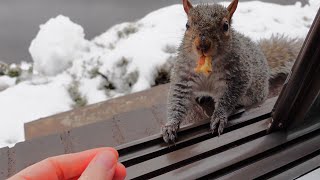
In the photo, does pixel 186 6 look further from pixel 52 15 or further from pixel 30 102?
pixel 52 15

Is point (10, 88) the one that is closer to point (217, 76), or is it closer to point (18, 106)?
point (18, 106)

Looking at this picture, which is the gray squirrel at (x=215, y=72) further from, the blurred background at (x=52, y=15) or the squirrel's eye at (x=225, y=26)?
the blurred background at (x=52, y=15)

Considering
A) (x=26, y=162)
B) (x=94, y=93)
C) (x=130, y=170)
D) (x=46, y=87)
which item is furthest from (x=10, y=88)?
(x=130, y=170)

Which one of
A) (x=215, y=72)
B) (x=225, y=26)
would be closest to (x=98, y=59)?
(x=215, y=72)

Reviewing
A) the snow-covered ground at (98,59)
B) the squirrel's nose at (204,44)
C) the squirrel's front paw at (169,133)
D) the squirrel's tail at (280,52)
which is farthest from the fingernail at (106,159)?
the snow-covered ground at (98,59)

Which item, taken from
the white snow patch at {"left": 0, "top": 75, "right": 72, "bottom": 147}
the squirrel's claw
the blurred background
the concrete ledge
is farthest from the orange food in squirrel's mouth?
the blurred background
